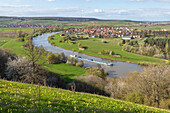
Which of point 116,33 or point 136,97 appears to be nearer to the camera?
point 136,97

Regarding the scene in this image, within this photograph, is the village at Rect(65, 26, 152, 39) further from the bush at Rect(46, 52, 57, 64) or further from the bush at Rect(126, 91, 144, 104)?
the bush at Rect(126, 91, 144, 104)

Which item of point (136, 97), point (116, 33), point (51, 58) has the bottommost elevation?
point (51, 58)

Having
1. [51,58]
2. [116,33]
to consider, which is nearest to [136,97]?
[51,58]

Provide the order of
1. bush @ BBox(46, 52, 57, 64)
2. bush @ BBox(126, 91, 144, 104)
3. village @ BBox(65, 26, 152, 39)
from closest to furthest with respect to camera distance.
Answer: bush @ BBox(126, 91, 144, 104)
bush @ BBox(46, 52, 57, 64)
village @ BBox(65, 26, 152, 39)

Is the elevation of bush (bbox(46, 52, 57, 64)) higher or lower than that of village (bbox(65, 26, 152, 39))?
lower

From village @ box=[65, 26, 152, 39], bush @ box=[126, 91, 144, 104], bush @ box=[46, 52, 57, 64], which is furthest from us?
village @ box=[65, 26, 152, 39]

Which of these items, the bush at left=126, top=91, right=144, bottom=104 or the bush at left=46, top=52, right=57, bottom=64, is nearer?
the bush at left=126, top=91, right=144, bottom=104

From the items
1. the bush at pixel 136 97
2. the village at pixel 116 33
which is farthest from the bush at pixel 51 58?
the village at pixel 116 33

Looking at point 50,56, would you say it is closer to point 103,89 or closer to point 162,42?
point 103,89

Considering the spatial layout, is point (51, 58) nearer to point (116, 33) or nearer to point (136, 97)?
point (136, 97)

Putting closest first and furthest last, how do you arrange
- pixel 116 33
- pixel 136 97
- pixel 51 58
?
pixel 136 97 < pixel 51 58 < pixel 116 33

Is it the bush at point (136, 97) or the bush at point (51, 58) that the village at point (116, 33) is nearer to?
the bush at point (51, 58)

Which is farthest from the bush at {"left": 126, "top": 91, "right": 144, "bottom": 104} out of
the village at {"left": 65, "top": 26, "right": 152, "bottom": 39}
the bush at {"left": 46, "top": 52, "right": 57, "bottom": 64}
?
the village at {"left": 65, "top": 26, "right": 152, "bottom": 39}

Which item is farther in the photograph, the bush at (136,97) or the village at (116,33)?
the village at (116,33)
